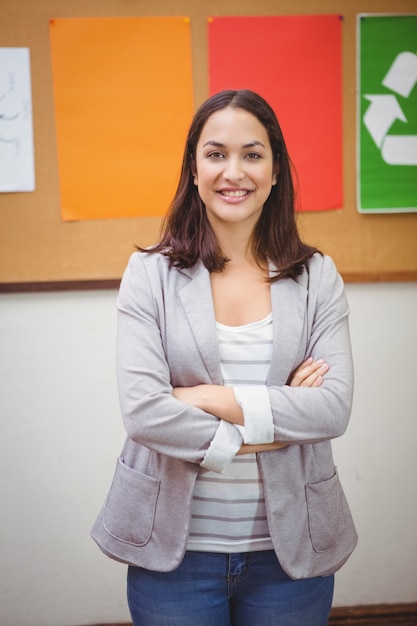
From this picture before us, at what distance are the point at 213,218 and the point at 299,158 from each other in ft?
2.88

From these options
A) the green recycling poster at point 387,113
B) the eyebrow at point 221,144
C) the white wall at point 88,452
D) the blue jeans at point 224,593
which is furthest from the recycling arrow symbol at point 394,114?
the blue jeans at point 224,593

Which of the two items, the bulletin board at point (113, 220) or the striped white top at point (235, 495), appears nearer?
the striped white top at point (235, 495)

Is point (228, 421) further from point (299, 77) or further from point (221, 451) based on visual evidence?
point (299, 77)

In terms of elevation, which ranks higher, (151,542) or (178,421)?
(178,421)

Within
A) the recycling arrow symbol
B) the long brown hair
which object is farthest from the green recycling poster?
the long brown hair

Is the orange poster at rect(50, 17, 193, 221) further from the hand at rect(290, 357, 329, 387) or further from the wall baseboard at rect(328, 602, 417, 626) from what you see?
the wall baseboard at rect(328, 602, 417, 626)

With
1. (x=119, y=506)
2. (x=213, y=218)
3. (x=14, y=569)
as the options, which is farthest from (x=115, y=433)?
(x=213, y=218)

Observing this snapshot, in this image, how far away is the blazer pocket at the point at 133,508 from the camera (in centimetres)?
126

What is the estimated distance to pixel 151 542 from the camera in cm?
125

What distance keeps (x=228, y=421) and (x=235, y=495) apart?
0.52 ft

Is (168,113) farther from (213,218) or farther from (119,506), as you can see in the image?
(119,506)

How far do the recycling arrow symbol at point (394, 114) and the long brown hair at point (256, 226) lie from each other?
0.88 metres

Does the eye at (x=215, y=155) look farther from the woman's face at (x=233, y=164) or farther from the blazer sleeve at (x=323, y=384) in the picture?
the blazer sleeve at (x=323, y=384)

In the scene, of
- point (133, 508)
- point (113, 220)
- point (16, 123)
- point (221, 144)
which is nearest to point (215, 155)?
point (221, 144)
